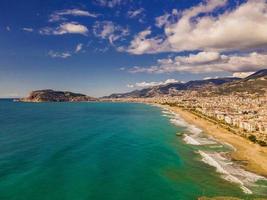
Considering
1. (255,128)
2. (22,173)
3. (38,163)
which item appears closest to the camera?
(22,173)

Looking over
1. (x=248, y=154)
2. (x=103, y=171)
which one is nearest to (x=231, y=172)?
(x=248, y=154)

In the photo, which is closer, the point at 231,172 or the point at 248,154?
the point at 231,172

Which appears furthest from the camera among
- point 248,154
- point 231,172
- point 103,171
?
point 248,154

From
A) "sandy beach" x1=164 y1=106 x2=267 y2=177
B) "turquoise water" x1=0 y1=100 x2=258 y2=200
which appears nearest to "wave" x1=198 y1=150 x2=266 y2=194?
"turquoise water" x1=0 y1=100 x2=258 y2=200

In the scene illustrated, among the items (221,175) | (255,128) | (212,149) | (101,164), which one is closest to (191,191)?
(221,175)

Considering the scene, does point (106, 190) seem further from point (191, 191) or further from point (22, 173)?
point (22, 173)

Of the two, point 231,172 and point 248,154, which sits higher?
point 231,172

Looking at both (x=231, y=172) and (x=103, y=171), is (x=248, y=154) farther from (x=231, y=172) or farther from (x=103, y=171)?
(x=103, y=171)

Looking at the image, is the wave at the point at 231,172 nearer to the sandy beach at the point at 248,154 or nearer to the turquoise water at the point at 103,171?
the turquoise water at the point at 103,171

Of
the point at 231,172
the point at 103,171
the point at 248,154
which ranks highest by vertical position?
the point at 103,171

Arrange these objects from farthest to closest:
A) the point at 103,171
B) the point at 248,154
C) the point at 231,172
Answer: the point at 248,154 < the point at 103,171 < the point at 231,172

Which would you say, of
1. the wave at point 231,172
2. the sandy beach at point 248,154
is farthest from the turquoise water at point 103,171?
the sandy beach at point 248,154
